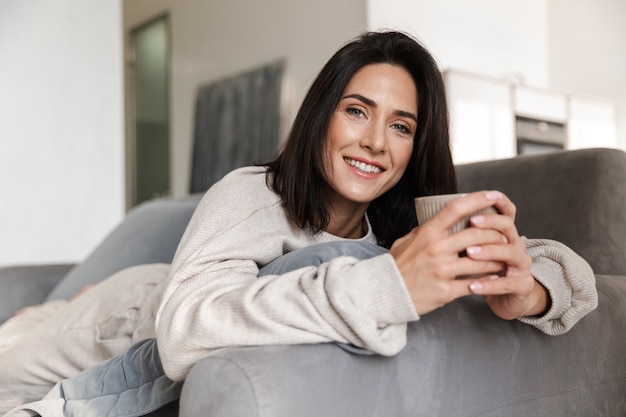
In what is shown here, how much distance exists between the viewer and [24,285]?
2.26 metres

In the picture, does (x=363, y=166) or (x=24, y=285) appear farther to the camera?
(x=24, y=285)

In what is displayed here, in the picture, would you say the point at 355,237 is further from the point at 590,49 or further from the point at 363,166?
the point at 590,49

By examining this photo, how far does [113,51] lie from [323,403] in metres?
3.33

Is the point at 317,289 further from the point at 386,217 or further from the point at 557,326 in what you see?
the point at 386,217

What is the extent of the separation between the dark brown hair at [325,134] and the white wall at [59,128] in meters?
2.54

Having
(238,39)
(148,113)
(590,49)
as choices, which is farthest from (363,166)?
(148,113)

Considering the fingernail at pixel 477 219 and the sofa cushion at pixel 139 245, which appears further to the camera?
the sofa cushion at pixel 139 245

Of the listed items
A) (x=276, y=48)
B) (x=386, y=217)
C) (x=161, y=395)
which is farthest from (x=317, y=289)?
(x=276, y=48)

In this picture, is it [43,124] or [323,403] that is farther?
[43,124]

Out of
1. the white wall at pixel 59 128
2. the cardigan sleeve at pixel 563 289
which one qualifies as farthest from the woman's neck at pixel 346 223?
the white wall at pixel 59 128

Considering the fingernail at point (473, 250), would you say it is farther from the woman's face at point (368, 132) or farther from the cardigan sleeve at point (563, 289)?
the woman's face at point (368, 132)

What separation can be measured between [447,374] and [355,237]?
0.55 m

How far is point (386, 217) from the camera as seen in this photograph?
151 cm

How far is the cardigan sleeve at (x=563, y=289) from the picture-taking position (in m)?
1.05
